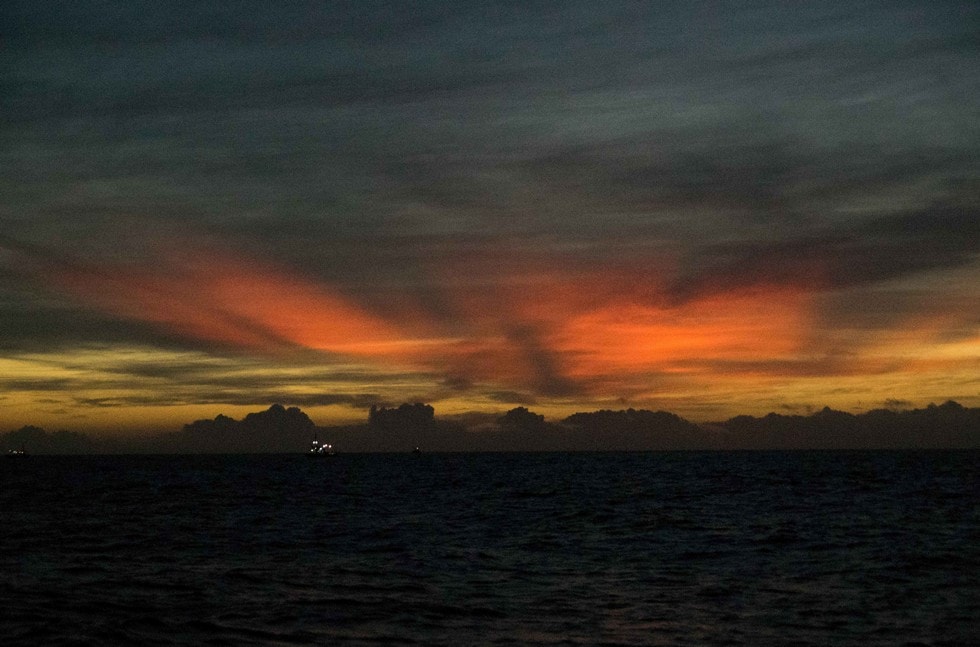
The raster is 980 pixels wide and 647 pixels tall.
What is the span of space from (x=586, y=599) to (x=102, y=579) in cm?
1665

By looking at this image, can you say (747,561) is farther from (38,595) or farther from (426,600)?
(38,595)

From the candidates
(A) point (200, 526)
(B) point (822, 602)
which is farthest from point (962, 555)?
(A) point (200, 526)

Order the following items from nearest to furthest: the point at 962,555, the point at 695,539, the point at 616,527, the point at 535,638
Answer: the point at 535,638
the point at 962,555
the point at 695,539
the point at 616,527

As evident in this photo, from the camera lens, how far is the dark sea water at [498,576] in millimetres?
24188

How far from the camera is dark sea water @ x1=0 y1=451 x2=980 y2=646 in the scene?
24.2m

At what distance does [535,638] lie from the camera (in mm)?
23266

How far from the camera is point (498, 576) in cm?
3328

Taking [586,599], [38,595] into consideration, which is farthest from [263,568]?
[586,599]

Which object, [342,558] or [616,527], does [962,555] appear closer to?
[616,527]

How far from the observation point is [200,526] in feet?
173

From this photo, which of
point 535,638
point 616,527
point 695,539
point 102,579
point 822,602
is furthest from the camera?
point 616,527

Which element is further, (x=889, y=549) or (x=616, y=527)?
(x=616, y=527)

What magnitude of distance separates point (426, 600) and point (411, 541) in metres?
16.4

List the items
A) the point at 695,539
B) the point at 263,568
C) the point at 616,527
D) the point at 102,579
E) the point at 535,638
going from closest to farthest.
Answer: the point at 535,638 → the point at 102,579 → the point at 263,568 → the point at 695,539 → the point at 616,527
